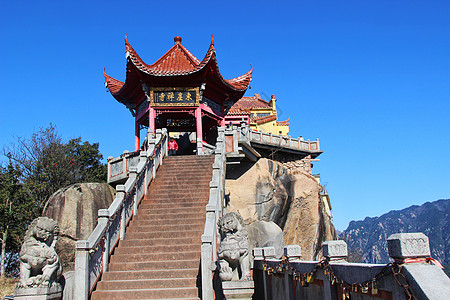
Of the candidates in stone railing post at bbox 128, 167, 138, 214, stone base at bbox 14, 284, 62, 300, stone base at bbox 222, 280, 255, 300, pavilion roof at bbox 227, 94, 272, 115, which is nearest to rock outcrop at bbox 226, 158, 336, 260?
stone railing post at bbox 128, 167, 138, 214

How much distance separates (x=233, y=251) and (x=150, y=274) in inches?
88.7

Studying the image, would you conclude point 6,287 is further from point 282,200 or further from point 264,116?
point 264,116

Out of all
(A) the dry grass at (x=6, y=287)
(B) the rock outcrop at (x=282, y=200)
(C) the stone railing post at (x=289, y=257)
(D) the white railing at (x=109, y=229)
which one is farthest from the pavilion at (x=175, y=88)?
(C) the stone railing post at (x=289, y=257)

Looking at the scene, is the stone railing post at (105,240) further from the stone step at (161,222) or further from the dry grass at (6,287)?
the dry grass at (6,287)

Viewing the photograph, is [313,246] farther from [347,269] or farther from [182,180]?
[347,269]

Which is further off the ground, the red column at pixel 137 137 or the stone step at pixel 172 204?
the red column at pixel 137 137

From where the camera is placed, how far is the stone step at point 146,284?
24.7ft

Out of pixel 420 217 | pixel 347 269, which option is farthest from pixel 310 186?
pixel 420 217

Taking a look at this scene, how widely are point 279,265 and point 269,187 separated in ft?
37.1

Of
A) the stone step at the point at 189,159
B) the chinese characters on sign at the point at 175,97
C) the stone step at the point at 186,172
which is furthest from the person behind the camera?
the chinese characters on sign at the point at 175,97

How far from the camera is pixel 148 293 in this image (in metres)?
7.32

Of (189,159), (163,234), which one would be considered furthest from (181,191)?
(189,159)

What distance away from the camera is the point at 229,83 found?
→ 59.9 ft

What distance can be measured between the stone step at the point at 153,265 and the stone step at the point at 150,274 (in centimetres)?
18
